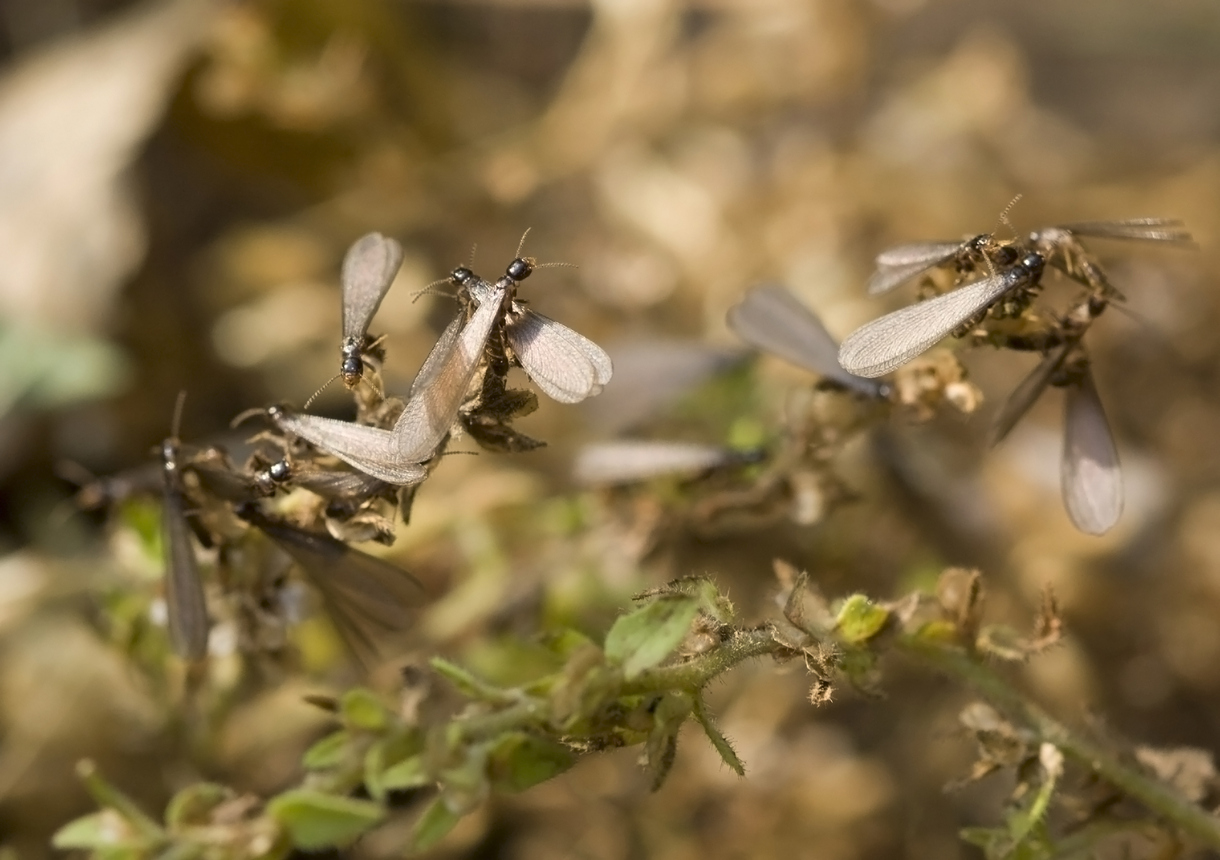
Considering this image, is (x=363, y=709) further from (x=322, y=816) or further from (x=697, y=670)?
(x=697, y=670)

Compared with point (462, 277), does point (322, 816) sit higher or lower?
lower

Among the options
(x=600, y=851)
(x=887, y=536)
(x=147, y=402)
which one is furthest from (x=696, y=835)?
(x=147, y=402)

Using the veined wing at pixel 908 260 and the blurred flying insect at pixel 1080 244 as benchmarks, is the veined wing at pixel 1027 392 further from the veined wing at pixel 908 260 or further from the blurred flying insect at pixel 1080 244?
the veined wing at pixel 908 260

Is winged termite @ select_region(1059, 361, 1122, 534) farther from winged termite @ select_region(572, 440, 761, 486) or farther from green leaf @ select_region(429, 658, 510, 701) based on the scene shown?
green leaf @ select_region(429, 658, 510, 701)

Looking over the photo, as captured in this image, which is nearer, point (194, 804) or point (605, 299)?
point (194, 804)

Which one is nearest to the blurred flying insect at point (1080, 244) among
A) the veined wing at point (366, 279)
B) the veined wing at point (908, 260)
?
the veined wing at point (908, 260)

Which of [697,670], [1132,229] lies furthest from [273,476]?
[1132,229]
